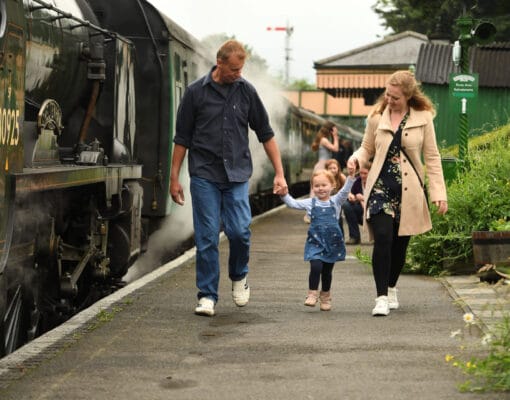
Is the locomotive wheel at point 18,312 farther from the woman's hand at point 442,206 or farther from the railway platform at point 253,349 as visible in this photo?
A: the woman's hand at point 442,206

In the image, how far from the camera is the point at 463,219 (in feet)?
32.4

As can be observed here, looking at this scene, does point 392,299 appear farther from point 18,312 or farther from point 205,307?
point 18,312

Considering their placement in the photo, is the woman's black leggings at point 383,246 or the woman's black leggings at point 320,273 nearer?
the woman's black leggings at point 383,246

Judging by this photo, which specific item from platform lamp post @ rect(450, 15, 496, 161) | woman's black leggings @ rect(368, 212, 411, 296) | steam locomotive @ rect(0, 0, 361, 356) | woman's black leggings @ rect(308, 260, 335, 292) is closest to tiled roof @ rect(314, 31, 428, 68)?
platform lamp post @ rect(450, 15, 496, 161)

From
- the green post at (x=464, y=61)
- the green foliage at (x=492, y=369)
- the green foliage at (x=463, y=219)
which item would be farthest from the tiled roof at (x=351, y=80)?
the green foliage at (x=492, y=369)

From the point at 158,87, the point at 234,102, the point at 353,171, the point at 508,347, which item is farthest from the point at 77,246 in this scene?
the point at 508,347

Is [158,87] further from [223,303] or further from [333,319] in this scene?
[333,319]

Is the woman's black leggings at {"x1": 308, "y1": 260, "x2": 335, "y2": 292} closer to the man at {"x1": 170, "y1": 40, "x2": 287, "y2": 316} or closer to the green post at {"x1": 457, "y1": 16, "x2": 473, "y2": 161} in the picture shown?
the man at {"x1": 170, "y1": 40, "x2": 287, "y2": 316}

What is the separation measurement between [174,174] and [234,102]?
648 mm

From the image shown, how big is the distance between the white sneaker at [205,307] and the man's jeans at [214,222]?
0.15 feet

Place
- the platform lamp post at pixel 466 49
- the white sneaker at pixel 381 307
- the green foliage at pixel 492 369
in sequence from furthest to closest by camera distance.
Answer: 1. the platform lamp post at pixel 466 49
2. the white sneaker at pixel 381 307
3. the green foliage at pixel 492 369

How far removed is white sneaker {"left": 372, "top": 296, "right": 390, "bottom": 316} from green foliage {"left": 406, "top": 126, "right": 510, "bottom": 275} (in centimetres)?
248

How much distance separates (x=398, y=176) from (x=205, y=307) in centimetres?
157

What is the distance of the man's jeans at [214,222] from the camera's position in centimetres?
744
